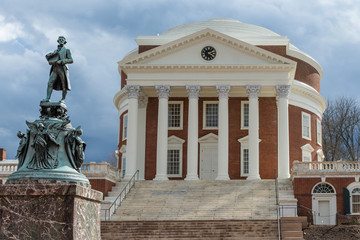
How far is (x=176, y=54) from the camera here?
4419cm

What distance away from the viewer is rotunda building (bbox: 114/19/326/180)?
4262cm

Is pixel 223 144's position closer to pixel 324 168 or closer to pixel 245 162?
pixel 245 162

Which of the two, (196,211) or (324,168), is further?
(324,168)

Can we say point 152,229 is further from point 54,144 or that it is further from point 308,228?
point 54,144

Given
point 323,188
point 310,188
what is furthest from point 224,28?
point 323,188

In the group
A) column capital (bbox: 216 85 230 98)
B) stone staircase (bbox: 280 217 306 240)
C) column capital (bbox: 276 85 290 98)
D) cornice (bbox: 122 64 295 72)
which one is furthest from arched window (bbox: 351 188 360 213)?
column capital (bbox: 216 85 230 98)

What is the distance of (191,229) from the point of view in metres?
30.1

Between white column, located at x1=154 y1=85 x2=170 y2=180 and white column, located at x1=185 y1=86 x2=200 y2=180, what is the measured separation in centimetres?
162

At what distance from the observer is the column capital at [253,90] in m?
43.1

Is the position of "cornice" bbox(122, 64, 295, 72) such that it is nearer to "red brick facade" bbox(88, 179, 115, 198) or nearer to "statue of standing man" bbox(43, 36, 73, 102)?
"red brick facade" bbox(88, 179, 115, 198)

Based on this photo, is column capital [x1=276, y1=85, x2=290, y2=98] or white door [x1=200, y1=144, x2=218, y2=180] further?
white door [x1=200, y1=144, x2=218, y2=180]

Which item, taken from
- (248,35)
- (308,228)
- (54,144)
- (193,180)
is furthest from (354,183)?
(54,144)

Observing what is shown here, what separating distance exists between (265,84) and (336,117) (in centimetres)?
3115

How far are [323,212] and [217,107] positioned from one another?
45.3 feet
